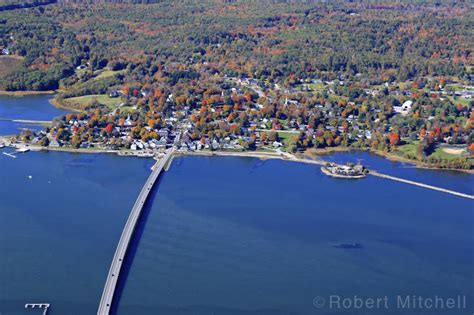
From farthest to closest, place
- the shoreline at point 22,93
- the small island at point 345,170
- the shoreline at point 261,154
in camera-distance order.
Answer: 1. the shoreline at point 22,93
2. the shoreline at point 261,154
3. the small island at point 345,170

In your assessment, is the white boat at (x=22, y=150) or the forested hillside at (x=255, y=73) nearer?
the white boat at (x=22, y=150)

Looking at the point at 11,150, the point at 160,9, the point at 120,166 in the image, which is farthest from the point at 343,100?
the point at 160,9

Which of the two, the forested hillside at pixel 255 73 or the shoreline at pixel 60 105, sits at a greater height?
the forested hillside at pixel 255 73

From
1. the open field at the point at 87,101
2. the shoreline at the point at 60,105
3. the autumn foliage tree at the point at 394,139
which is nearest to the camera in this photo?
the autumn foliage tree at the point at 394,139

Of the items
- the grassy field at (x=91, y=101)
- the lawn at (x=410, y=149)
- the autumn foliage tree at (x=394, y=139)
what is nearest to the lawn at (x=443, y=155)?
the lawn at (x=410, y=149)

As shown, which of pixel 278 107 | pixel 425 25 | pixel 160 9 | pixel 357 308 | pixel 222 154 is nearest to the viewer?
pixel 357 308

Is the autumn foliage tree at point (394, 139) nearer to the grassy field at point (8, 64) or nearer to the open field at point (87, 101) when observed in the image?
the open field at point (87, 101)

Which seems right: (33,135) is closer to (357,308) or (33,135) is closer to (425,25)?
(357,308)
